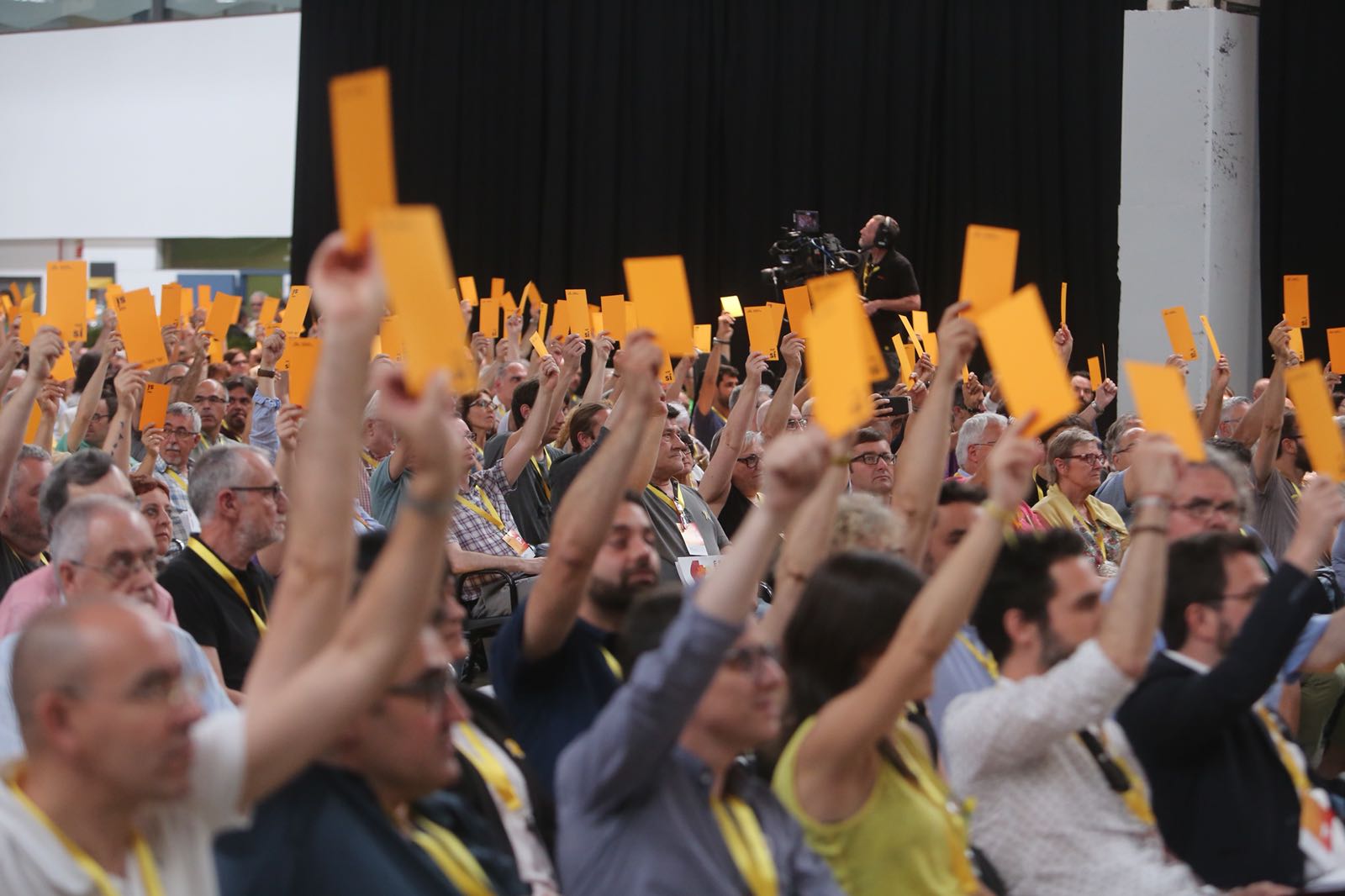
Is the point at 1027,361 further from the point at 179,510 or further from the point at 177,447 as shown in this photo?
the point at 177,447

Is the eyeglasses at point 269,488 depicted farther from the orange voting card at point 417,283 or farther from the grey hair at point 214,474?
the orange voting card at point 417,283

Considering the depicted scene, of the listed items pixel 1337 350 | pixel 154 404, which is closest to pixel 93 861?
pixel 154 404

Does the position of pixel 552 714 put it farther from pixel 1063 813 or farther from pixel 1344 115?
pixel 1344 115

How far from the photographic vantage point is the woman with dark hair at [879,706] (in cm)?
185

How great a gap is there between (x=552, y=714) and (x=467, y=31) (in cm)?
1021

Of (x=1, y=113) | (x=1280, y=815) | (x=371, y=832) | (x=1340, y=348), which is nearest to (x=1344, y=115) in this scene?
(x=1340, y=348)

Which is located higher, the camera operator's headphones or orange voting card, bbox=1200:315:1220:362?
the camera operator's headphones

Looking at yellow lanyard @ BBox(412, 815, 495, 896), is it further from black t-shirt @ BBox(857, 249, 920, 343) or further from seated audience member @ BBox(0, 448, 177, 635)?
black t-shirt @ BBox(857, 249, 920, 343)

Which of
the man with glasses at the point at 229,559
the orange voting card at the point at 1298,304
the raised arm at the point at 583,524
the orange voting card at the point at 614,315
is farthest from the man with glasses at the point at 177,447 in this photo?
the orange voting card at the point at 1298,304

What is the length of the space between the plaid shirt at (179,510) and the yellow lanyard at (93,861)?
3194 millimetres

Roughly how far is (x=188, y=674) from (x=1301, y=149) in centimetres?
796

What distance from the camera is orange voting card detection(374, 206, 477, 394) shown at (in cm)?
139

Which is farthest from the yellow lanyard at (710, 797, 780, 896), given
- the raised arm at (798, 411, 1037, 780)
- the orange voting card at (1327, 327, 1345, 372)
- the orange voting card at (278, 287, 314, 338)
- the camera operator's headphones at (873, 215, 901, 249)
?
the camera operator's headphones at (873, 215, 901, 249)

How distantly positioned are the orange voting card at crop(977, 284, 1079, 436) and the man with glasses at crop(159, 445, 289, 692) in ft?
5.47
